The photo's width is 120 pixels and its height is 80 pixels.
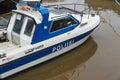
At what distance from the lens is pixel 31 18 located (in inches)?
286

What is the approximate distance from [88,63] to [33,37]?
217 centimetres

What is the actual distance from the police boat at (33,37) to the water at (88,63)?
27 cm

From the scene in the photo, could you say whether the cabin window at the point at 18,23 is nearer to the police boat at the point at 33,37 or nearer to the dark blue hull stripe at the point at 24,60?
the police boat at the point at 33,37

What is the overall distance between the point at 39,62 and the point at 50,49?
1.74 feet

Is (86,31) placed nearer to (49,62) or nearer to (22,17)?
(49,62)

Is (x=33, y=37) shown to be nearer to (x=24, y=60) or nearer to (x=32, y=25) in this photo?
(x=32, y=25)

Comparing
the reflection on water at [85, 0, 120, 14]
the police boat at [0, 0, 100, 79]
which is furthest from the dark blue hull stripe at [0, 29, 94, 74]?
the reflection on water at [85, 0, 120, 14]

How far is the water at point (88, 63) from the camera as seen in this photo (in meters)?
7.38

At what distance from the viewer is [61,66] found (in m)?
7.89

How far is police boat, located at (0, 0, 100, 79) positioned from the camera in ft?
22.5

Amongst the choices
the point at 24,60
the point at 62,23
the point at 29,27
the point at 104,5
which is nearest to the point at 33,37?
the point at 29,27

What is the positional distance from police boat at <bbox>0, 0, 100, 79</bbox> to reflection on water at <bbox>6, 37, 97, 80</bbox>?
234mm

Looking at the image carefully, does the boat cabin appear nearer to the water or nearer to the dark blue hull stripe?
the dark blue hull stripe

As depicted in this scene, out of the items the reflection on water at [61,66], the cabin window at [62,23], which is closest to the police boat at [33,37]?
the cabin window at [62,23]
